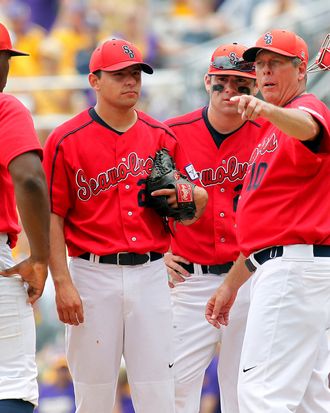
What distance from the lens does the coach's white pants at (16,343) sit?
438 cm

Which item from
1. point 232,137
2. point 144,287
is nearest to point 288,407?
point 144,287

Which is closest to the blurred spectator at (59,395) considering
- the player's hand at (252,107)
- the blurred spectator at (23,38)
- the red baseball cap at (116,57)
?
the blurred spectator at (23,38)

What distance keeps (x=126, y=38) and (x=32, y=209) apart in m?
8.72

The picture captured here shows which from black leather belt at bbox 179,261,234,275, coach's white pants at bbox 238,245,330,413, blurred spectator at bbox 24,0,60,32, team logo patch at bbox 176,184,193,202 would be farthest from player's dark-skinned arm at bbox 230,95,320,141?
blurred spectator at bbox 24,0,60,32

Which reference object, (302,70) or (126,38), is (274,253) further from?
(126,38)

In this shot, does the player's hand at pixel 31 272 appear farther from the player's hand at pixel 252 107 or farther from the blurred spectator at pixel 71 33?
the blurred spectator at pixel 71 33

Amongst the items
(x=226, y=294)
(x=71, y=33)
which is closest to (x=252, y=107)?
(x=226, y=294)

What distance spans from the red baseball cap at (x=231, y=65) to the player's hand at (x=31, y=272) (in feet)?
6.23

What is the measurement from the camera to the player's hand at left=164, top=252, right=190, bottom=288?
5906 mm

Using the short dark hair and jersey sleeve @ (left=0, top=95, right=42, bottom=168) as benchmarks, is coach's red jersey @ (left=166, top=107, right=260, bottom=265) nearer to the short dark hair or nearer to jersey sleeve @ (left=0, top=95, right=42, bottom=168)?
the short dark hair

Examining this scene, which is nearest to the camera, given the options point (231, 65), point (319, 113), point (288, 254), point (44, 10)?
point (319, 113)

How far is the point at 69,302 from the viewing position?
17.0 feet

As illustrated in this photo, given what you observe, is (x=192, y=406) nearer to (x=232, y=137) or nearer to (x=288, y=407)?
(x=288, y=407)

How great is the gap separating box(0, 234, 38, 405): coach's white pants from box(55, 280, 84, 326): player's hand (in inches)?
26.0
